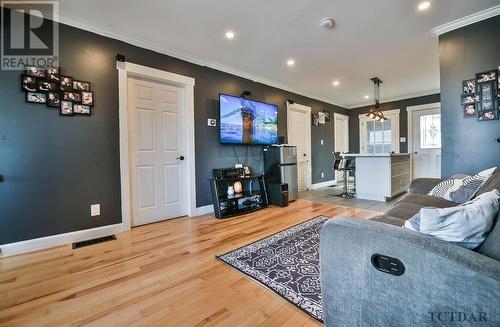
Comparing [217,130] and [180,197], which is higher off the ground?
[217,130]

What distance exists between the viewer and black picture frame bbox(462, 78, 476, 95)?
2586 millimetres

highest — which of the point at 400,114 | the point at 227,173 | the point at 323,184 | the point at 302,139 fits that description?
the point at 400,114

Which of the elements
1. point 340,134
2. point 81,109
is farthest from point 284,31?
point 340,134

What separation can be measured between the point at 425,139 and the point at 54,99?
7.67 metres

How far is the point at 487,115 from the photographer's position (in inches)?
98.8

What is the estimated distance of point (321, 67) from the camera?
4.01 meters

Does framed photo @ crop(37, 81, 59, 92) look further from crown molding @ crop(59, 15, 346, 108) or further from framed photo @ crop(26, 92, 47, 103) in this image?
crown molding @ crop(59, 15, 346, 108)

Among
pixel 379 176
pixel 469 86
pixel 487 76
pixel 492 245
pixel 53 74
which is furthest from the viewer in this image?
pixel 379 176

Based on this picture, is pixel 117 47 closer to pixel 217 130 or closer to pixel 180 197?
pixel 217 130

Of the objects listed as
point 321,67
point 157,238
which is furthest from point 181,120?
point 321,67

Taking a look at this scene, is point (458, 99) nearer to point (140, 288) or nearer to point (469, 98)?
point (469, 98)

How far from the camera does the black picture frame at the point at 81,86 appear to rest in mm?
2525

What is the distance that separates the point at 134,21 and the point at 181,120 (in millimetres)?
1373

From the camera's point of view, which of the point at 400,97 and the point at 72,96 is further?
the point at 400,97
